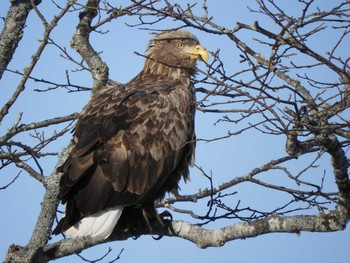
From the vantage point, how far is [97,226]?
544 centimetres

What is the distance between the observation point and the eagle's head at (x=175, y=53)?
729cm

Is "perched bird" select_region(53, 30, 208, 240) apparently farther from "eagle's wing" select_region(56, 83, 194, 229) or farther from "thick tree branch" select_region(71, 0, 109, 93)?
"thick tree branch" select_region(71, 0, 109, 93)

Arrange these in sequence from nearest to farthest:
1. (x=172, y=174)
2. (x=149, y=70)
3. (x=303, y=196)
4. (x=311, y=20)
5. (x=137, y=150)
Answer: (x=311, y=20) → (x=303, y=196) → (x=137, y=150) → (x=172, y=174) → (x=149, y=70)

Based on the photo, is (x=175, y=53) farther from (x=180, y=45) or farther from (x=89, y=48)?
(x=89, y=48)

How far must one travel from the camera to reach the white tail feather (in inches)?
211

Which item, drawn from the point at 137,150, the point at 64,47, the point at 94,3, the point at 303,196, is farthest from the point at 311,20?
the point at 64,47

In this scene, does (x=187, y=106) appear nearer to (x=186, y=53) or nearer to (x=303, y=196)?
(x=186, y=53)

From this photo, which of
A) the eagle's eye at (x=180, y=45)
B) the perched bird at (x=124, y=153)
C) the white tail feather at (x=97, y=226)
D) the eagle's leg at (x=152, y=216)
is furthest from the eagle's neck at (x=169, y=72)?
the white tail feather at (x=97, y=226)

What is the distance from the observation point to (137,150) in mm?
6023

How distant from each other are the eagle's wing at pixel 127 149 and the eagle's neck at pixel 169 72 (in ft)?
1.45

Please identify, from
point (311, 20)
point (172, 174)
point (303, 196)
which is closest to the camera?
point (311, 20)

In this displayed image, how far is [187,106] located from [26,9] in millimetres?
1899

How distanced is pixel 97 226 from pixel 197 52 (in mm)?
2762

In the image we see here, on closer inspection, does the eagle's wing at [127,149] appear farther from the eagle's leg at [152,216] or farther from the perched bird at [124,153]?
the eagle's leg at [152,216]
